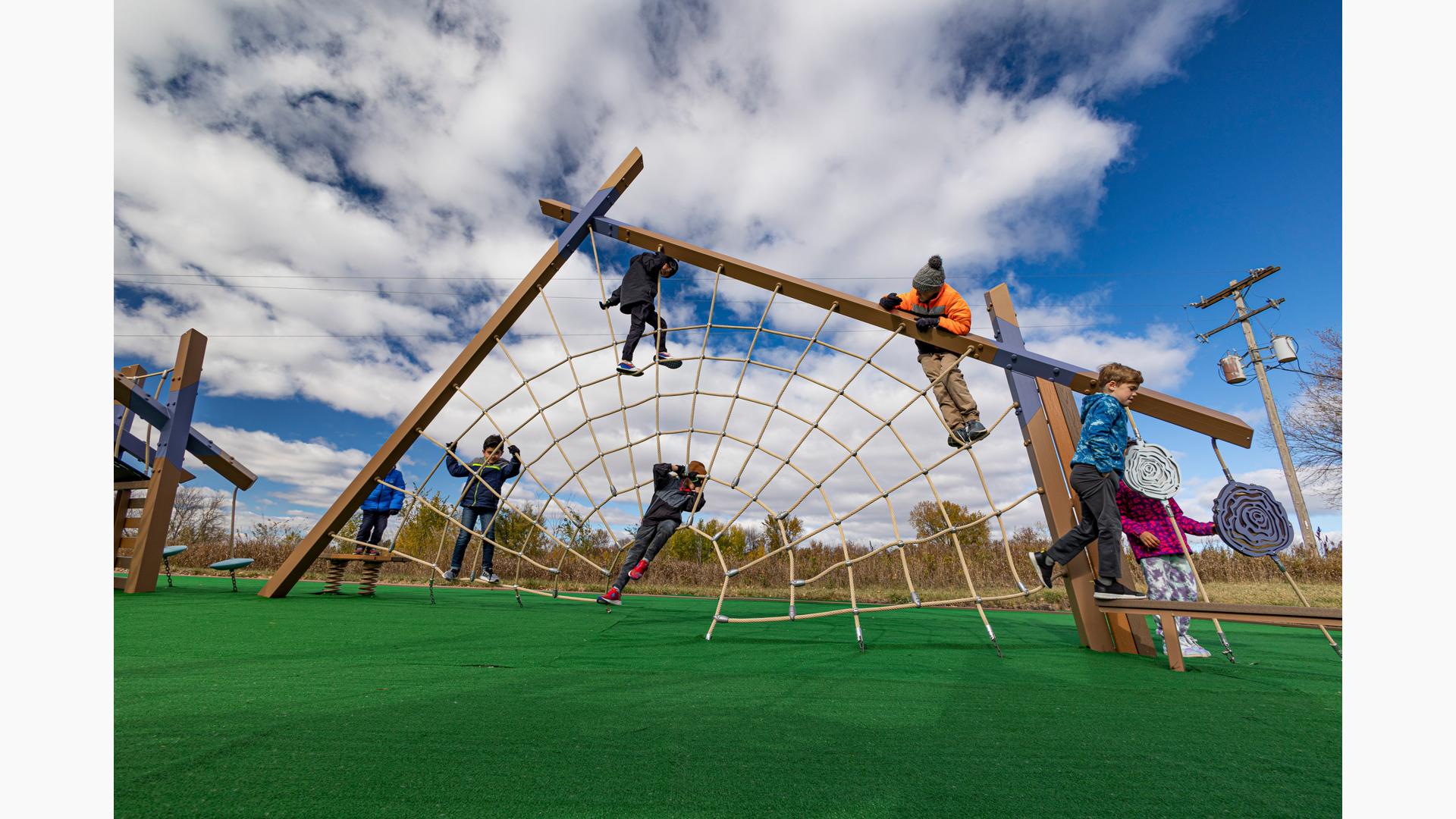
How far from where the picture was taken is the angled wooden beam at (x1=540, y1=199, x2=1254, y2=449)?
3.01 meters

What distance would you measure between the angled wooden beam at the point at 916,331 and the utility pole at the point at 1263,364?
1162 cm

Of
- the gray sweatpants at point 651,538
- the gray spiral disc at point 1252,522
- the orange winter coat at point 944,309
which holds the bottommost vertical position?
the gray spiral disc at point 1252,522

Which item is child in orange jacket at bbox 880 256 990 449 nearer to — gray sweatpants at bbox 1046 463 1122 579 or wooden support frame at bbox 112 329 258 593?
gray sweatpants at bbox 1046 463 1122 579

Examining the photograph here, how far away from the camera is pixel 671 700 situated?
1.72 meters

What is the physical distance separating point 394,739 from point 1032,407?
3326mm

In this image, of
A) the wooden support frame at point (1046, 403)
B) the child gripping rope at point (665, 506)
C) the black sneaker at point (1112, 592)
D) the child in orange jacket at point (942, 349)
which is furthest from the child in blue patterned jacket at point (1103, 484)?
the child gripping rope at point (665, 506)

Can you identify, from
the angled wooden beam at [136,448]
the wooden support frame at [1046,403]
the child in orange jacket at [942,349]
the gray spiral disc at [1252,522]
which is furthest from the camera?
the angled wooden beam at [136,448]

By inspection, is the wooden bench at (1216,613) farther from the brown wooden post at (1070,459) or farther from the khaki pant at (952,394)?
the khaki pant at (952,394)

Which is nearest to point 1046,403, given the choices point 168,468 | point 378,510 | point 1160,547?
point 1160,547

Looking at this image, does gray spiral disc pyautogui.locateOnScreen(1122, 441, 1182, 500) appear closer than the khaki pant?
Yes

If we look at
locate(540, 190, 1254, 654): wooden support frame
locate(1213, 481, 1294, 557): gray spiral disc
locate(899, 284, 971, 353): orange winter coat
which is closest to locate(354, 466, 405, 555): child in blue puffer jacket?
locate(540, 190, 1254, 654): wooden support frame

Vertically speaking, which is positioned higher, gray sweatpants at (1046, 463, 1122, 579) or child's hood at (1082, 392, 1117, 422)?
child's hood at (1082, 392, 1117, 422)

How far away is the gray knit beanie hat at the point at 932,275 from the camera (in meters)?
3.53

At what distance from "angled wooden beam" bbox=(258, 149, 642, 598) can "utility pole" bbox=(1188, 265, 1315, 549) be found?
45.6 feet
